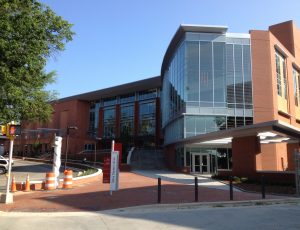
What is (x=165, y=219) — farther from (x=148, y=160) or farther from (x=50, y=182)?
(x=148, y=160)

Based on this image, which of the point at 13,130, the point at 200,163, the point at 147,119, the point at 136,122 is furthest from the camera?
the point at 136,122

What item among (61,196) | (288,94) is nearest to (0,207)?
(61,196)

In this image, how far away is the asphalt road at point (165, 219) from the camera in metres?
9.62

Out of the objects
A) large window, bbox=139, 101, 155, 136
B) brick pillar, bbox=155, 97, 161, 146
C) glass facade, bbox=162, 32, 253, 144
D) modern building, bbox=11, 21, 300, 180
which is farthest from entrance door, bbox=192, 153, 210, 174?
large window, bbox=139, 101, 155, 136

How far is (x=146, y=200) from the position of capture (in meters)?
14.6

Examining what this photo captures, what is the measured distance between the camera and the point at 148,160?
49.3 metres

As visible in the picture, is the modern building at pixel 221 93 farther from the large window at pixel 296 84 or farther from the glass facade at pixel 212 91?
the large window at pixel 296 84

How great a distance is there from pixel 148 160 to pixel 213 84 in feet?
47.9

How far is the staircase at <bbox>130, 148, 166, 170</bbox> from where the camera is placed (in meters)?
46.5

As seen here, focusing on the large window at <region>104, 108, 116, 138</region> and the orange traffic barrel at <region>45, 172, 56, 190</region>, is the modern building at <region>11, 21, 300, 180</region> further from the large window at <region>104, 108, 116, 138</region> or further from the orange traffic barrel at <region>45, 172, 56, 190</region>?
the large window at <region>104, 108, 116, 138</region>

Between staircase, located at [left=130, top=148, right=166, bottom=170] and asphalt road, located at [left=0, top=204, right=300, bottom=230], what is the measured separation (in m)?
32.5

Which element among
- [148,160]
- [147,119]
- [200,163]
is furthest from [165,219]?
[147,119]

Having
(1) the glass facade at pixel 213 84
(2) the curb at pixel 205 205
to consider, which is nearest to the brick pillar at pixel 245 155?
(2) the curb at pixel 205 205

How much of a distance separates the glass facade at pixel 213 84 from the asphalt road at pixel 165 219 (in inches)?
1069
